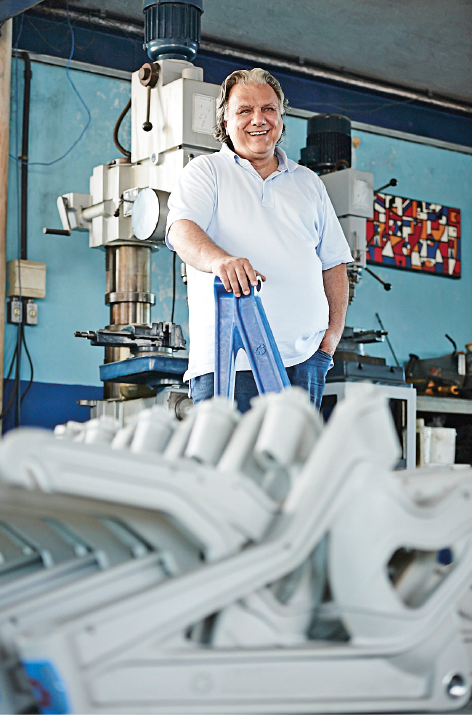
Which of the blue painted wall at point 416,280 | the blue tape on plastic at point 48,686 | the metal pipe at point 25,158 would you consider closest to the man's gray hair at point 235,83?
the blue tape on plastic at point 48,686

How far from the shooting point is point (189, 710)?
912 mm

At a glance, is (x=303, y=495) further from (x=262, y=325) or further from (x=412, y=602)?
(x=262, y=325)

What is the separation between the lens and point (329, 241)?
2318 mm

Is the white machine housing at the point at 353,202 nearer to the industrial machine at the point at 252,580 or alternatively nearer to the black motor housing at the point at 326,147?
the black motor housing at the point at 326,147

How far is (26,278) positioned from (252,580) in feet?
10.9

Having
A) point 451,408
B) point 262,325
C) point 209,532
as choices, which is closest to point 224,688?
point 209,532

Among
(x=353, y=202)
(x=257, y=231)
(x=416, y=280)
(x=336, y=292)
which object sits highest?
(x=353, y=202)

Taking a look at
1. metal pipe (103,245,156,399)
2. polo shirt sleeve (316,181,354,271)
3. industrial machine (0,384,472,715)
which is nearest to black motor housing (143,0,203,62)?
metal pipe (103,245,156,399)

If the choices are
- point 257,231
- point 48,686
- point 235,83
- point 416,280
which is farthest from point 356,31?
point 48,686

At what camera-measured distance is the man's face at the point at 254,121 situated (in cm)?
219

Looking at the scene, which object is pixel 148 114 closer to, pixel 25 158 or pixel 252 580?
pixel 25 158

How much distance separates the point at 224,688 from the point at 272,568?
14 cm

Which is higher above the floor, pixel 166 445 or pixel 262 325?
pixel 262 325

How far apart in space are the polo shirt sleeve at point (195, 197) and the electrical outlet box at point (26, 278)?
2078 mm
